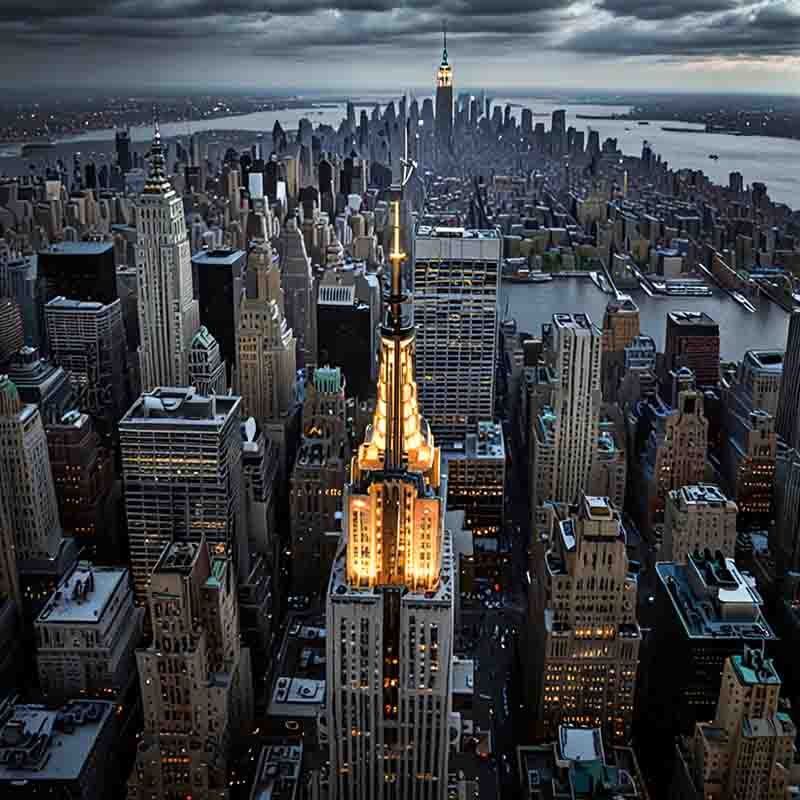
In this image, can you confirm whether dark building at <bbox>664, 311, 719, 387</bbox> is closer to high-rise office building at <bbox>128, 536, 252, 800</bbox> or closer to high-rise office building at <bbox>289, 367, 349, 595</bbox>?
high-rise office building at <bbox>289, 367, 349, 595</bbox>

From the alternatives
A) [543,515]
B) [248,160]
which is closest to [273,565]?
[543,515]

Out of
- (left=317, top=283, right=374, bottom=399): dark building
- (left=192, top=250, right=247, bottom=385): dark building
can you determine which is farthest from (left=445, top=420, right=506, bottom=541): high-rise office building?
(left=192, top=250, right=247, bottom=385): dark building

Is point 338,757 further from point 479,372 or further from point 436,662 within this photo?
point 479,372

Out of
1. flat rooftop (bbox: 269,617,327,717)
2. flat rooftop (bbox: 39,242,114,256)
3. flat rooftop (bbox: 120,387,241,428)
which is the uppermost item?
flat rooftop (bbox: 39,242,114,256)

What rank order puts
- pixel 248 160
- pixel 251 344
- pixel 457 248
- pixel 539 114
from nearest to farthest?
pixel 539 114 → pixel 457 248 → pixel 251 344 → pixel 248 160

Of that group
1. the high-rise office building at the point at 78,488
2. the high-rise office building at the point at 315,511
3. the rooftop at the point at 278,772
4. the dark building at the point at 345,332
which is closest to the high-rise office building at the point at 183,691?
the rooftop at the point at 278,772
